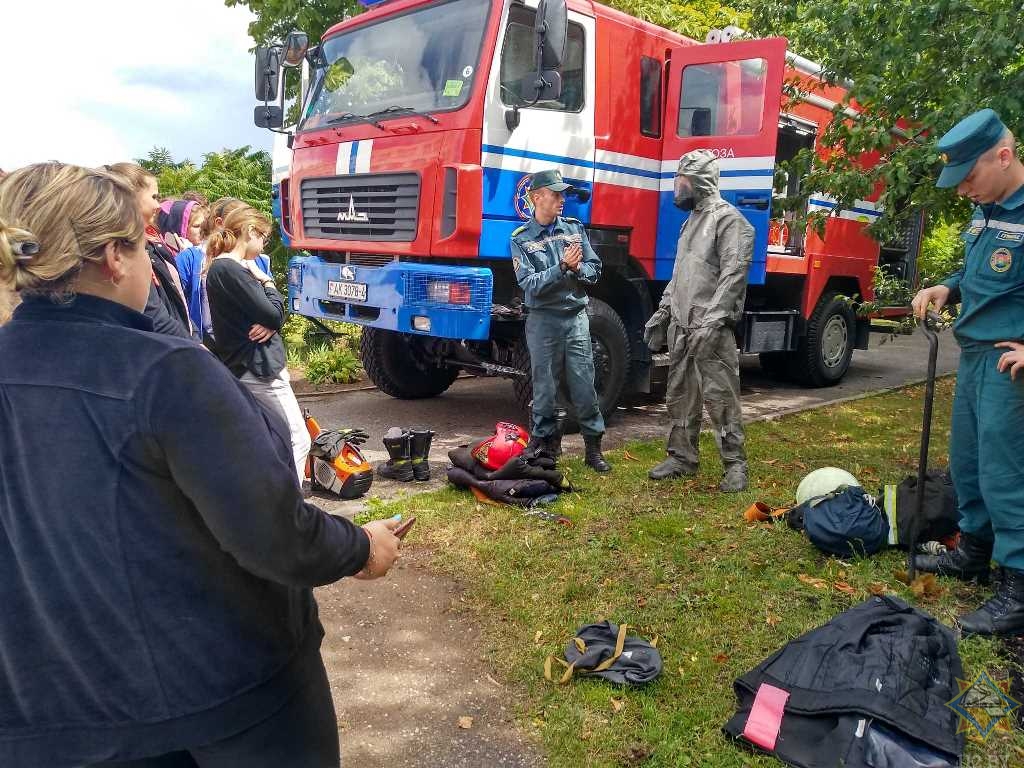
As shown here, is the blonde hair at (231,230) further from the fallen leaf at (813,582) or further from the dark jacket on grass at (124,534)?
the fallen leaf at (813,582)

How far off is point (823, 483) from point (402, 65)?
4032 mm

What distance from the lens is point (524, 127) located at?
5656mm

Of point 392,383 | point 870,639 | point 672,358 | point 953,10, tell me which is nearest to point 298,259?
point 392,383

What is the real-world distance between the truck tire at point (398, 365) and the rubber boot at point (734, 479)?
3.04 m

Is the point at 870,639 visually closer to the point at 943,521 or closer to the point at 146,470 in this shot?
the point at 943,521

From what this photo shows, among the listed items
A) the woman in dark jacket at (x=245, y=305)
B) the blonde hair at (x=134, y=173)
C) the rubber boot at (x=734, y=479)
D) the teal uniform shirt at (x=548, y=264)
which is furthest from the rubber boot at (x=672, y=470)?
the blonde hair at (x=134, y=173)

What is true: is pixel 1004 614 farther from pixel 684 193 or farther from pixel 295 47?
pixel 295 47

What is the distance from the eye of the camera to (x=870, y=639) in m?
2.70

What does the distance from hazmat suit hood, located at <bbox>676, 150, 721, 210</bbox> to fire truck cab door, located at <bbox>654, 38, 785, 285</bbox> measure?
1.49 m

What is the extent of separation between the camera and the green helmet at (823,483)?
4.28 m

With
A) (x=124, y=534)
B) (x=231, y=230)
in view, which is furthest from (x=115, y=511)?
(x=231, y=230)

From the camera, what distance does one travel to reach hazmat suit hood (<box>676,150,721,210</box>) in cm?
491

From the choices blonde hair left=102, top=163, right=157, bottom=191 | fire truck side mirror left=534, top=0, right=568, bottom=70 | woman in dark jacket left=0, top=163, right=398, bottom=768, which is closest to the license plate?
fire truck side mirror left=534, top=0, right=568, bottom=70

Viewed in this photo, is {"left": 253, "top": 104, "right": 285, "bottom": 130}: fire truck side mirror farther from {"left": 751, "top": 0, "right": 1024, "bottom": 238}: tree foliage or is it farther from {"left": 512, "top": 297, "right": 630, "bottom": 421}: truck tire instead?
{"left": 751, "top": 0, "right": 1024, "bottom": 238}: tree foliage
